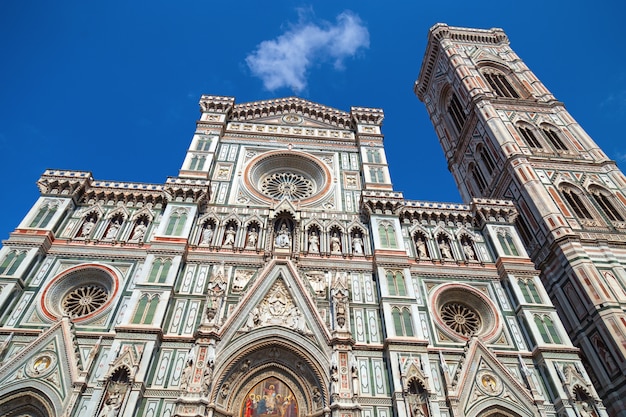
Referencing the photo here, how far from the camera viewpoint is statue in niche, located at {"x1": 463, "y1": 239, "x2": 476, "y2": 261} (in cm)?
1712

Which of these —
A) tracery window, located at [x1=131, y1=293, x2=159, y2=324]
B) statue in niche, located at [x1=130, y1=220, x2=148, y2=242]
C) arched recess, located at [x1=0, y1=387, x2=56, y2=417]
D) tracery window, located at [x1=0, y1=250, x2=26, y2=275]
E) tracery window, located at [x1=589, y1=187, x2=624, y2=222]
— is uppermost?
tracery window, located at [x1=589, y1=187, x2=624, y2=222]

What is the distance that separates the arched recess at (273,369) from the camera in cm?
1246

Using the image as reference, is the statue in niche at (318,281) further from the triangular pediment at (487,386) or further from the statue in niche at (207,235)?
the triangular pediment at (487,386)

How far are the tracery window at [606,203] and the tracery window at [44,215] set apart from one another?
80.2 ft

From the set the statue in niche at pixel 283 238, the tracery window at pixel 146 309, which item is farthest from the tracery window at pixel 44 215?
the statue in niche at pixel 283 238

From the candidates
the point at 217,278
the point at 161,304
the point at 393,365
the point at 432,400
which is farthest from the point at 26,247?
the point at 432,400

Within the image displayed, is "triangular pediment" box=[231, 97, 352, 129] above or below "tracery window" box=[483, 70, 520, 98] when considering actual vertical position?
below

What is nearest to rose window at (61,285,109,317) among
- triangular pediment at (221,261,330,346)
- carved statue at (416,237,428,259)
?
triangular pediment at (221,261,330,346)

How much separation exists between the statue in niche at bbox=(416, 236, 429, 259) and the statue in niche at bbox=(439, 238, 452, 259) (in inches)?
25.6

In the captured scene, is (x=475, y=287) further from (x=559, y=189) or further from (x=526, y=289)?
(x=559, y=189)

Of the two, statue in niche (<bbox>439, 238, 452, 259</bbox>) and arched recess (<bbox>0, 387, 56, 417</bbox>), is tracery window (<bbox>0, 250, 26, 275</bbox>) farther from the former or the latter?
statue in niche (<bbox>439, 238, 452, 259</bbox>)

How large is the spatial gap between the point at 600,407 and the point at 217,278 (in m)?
12.7

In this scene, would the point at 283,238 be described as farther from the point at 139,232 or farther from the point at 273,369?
the point at 139,232

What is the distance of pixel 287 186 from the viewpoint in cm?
2048
